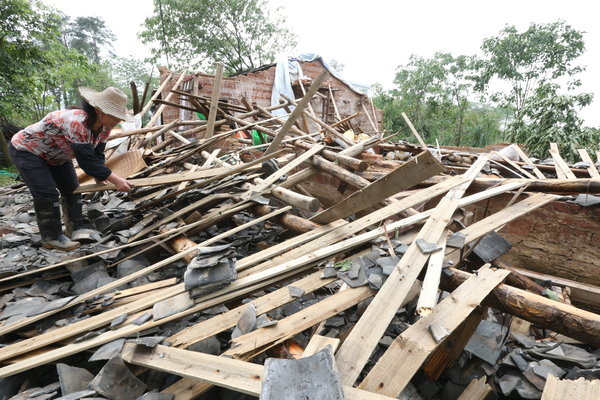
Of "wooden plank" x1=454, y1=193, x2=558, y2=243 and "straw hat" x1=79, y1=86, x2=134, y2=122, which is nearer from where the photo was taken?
"wooden plank" x1=454, y1=193, x2=558, y2=243

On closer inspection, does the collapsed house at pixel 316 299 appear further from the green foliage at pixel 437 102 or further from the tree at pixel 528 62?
the green foliage at pixel 437 102

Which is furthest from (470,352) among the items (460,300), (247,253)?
(247,253)

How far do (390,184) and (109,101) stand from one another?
247 cm

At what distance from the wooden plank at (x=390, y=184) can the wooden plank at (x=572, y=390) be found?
0.97m

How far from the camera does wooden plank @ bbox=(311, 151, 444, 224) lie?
1.56 m

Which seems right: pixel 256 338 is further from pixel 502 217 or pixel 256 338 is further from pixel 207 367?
pixel 502 217

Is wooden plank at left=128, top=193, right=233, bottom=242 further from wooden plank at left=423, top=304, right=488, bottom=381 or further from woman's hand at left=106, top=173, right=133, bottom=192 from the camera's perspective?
wooden plank at left=423, top=304, right=488, bottom=381

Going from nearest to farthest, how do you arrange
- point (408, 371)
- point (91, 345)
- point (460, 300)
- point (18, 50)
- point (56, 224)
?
point (408, 371), point (460, 300), point (91, 345), point (56, 224), point (18, 50)

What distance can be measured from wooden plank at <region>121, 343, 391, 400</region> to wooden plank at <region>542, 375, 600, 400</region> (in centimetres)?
62

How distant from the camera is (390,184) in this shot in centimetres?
186

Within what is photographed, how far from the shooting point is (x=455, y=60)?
1673 centimetres

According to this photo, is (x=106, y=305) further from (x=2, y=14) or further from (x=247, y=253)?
(x=2, y=14)

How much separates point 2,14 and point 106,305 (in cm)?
1044

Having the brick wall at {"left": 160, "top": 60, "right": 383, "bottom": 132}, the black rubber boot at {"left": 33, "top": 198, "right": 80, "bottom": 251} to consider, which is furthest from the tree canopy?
the black rubber boot at {"left": 33, "top": 198, "right": 80, "bottom": 251}
